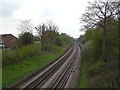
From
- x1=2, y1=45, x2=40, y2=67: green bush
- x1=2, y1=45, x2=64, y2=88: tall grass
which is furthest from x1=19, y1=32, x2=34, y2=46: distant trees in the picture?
x1=2, y1=45, x2=64, y2=88: tall grass

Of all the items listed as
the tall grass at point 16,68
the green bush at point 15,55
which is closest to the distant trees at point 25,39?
the green bush at point 15,55

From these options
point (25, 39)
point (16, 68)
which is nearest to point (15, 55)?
point (16, 68)

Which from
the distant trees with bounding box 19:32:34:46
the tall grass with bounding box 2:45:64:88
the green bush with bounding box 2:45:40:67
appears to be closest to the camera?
the tall grass with bounding box 2:45:64:88

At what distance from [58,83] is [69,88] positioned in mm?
2620

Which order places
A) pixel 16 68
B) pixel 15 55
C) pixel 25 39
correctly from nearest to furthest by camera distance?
pixel 16 68 < pixel 15 55 < pixel 25 39

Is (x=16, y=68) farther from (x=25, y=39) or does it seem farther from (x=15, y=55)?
(x=25, y=39)

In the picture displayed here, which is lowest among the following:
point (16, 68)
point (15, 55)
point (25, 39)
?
point (16, 68)

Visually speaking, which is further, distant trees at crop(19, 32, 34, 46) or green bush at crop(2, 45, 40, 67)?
distant trees at crop(19, 32, 34, 46)

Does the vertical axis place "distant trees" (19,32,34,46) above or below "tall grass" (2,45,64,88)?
above

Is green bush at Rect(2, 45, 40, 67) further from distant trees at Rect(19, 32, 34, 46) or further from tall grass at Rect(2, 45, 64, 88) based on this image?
distant trees at Rect(19, 32, 34, 46)

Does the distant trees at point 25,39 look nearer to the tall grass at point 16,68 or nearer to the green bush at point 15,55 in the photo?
the green bush at point 15,55

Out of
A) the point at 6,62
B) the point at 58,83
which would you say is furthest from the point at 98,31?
the point at 6,62

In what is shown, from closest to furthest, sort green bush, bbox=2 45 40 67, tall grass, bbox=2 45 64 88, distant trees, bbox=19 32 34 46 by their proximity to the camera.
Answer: tall grass, bbox=2 45 64 88 < green bush, bbox=2 45 40 67 < distant trees, bbox=19 32 34 46

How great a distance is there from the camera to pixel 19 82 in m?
24.4
